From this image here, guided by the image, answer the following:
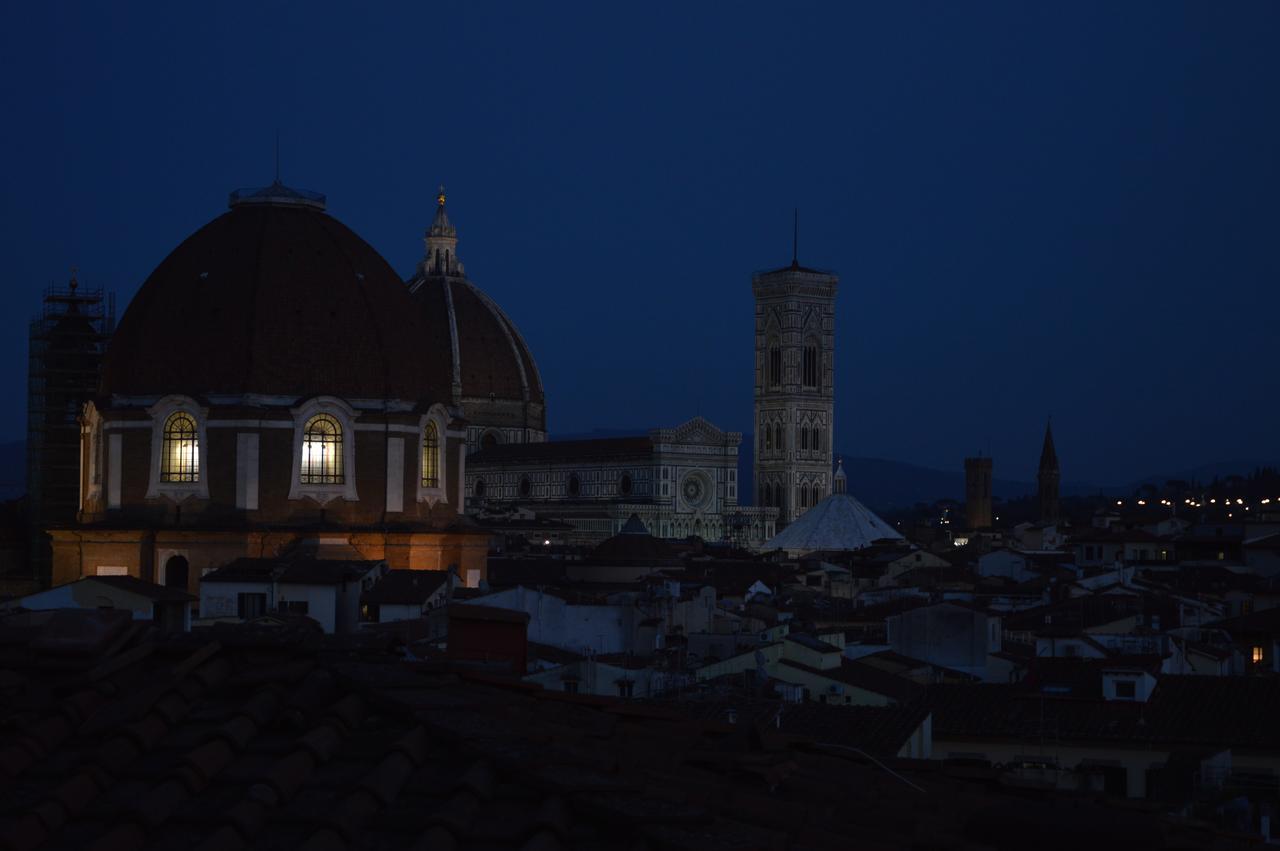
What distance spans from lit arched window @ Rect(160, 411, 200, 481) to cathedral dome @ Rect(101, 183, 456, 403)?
2.19 ft

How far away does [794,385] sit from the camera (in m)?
137

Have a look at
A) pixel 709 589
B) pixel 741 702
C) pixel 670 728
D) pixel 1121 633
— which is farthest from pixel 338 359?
pixel 670 728

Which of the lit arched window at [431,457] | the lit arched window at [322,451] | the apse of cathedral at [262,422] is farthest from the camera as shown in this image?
the lit arched window at [431,457]

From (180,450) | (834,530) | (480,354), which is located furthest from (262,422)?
(480,354)

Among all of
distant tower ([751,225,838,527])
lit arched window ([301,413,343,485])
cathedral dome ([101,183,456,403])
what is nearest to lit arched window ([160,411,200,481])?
cathedral dome ([101,183,456,403])

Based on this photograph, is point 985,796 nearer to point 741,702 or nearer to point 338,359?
point 741,702

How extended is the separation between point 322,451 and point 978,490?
130 m

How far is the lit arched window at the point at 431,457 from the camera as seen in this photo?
4662 centimetres

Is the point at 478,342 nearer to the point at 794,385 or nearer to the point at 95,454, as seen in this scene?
the point at 794,385

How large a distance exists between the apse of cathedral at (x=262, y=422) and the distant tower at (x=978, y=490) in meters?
125

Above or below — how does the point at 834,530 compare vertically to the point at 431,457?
below

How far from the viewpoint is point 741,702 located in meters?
21.0

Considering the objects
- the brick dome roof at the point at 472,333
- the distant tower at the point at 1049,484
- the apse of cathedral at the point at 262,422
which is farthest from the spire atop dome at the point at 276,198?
the distant tower at the point at 1049,484

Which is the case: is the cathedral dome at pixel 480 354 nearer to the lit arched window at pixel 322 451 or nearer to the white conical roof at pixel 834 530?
the white conical roof at pixel 834 530
